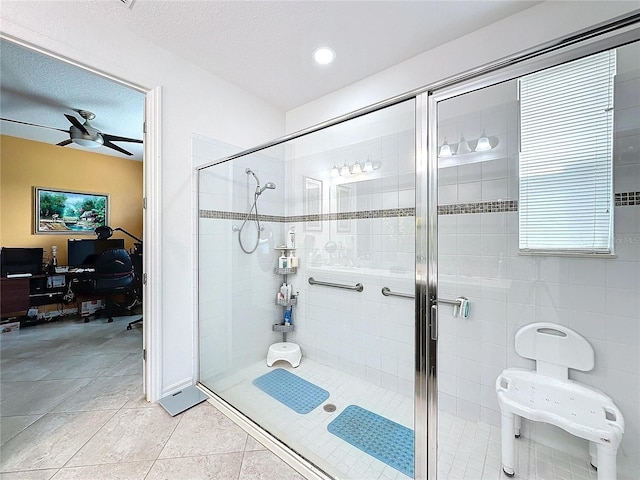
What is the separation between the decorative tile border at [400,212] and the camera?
4.27 ft

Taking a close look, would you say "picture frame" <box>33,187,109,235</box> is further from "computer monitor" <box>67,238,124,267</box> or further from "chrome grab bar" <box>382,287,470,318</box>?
"chrome grab bar" <box>382,287,470,318</box>

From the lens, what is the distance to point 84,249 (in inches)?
159

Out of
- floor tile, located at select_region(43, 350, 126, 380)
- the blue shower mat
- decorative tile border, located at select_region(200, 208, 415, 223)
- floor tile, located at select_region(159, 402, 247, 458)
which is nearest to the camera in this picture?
the blue shower mat

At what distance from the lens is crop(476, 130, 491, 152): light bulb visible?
166 cm

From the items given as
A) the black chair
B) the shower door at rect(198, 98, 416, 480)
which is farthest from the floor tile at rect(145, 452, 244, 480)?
the black chair

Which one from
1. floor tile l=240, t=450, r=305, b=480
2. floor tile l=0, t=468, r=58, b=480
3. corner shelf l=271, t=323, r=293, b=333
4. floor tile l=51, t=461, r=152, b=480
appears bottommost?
floor tile l=240, t=450, r=305, b=480

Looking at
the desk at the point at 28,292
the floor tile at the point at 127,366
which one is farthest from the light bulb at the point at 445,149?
the desk at the point at 28,292

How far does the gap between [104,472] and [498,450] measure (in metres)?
2.03

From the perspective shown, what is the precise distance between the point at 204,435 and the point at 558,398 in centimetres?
191

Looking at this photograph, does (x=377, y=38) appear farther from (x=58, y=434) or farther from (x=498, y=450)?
(x=58, y=434)

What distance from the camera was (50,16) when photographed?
4.88 ft

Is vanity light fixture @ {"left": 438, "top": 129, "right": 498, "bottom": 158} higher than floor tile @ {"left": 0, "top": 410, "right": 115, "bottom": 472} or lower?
higher

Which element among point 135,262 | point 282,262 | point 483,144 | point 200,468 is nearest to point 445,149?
point 483,144

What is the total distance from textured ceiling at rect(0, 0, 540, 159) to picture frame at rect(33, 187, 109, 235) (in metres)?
1.59
